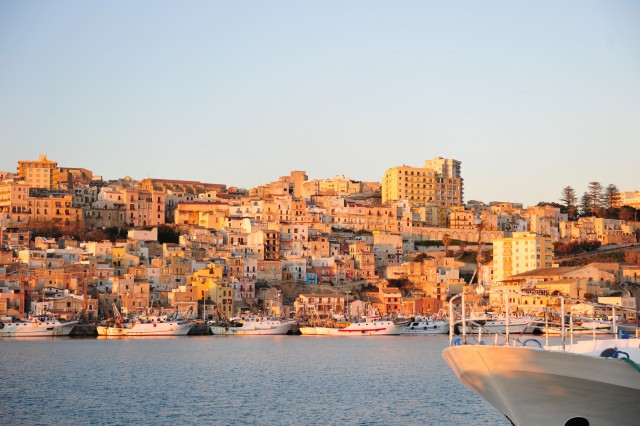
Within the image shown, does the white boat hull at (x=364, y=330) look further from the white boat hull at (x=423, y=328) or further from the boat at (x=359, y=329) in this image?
the white boat hull at (x=423, y=328)

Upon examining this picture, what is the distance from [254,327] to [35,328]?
56.6 ft

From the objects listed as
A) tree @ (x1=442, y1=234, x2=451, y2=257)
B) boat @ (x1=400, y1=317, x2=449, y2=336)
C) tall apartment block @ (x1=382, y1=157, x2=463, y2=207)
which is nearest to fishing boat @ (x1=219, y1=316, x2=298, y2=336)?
boat @ (x1=400, y1=317, x2=449, y2=336)

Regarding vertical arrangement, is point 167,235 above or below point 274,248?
above

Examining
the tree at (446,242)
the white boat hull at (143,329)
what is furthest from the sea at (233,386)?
the tree at (446,242)

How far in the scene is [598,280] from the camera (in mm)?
96000

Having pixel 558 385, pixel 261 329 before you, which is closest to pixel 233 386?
pixel 558 385

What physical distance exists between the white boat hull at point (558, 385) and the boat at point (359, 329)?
63052 mm

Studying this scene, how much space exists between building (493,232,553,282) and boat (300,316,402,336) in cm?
2316

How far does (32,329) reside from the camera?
81938 millimetres

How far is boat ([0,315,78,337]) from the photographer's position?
81.8m

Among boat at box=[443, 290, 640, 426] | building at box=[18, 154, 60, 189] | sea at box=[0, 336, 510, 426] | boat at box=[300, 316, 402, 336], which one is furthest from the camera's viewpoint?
building at box=[18, 154, 60, 189]

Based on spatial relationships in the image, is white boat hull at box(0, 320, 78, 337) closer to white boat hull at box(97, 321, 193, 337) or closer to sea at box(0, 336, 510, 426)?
white boat hull at box(97, 321, 193, 337)

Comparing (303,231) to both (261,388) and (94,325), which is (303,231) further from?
(261,388)

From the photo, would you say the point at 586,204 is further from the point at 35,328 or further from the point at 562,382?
the point at 562,382
